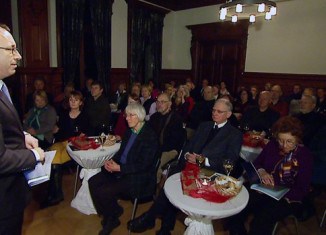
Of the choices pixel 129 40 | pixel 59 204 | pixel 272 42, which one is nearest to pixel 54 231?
pixel 59 204

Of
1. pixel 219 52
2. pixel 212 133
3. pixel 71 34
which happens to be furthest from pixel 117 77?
pixel 212 133

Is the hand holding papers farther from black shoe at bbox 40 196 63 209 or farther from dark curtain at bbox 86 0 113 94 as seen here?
dark curtain at bbox 86 0 113 94

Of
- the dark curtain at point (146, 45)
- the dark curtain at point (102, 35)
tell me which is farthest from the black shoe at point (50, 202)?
the dark curtain at point (146, 45)

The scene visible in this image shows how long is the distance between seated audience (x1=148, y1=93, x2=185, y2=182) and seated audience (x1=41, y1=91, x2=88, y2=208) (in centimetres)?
95

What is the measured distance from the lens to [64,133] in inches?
130

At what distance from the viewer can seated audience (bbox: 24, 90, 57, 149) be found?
10.9 ft

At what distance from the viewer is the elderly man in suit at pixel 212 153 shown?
2.39m

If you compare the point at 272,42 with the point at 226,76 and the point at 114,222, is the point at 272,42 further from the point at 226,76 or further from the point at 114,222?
the point at 114,222

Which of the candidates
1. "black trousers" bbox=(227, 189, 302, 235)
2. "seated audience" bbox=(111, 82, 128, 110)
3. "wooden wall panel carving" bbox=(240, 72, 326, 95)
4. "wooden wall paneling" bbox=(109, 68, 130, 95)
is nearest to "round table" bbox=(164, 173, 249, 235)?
"black trousers" bbox=(227, 189, 302, 235)

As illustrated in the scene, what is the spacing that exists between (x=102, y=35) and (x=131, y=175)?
5.64 m

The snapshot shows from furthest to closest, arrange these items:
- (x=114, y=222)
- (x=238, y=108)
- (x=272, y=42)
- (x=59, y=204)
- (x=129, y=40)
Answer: (x=129, y=40) → (x=272, y=42) → (x=238, y=108) → (x=59, y=204) → (x=114, y=222)

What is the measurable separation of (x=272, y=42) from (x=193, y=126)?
4.45 meters

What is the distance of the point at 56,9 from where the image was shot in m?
6.05

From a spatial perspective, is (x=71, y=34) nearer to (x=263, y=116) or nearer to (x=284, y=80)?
(x=263, y=116)
